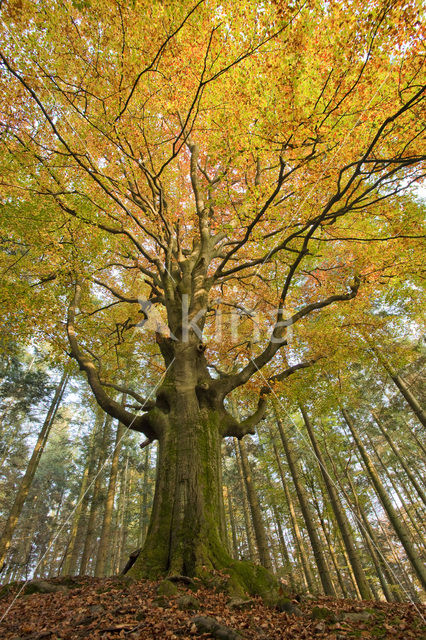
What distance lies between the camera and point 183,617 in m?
2.67

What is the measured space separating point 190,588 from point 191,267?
5711 mm

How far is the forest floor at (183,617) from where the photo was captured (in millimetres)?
2432

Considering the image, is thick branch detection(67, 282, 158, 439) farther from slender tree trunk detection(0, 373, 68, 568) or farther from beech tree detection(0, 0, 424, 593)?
slender tree trunk detection(0, 373, 68, 568)

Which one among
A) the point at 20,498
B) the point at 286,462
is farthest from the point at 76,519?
the point at 286,462

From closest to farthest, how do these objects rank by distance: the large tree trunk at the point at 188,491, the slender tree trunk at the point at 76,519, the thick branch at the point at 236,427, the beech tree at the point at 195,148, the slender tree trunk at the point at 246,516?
1. the large tree trunk at the point at 188,491
2. the beech tree at the point at 195,148
3. the thick branch at the point at 236,427
4. the slender tree trunk at the point at 76,519
5. the slender tree trunk at the point at 246,516

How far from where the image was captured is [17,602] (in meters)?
3.60

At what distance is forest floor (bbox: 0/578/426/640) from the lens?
243cm

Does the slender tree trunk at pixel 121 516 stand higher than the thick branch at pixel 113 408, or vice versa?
the slender tree trunk at pixel 121 516

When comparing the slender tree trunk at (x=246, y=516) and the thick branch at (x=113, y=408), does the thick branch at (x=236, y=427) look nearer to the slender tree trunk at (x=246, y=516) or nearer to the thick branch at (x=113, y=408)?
the thick branch at (x=113, y=408)

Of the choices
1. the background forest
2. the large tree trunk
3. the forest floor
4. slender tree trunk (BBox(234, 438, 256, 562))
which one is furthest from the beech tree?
slender tree trunk (BBox(234, 438, 256, 562))

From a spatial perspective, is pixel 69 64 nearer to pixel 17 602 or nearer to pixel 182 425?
pixel 182 425

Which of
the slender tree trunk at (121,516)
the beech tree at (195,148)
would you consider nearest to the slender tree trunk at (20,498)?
the beech tree at (195,148)

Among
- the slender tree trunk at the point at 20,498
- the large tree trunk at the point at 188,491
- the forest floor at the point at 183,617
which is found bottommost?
the forest floor at the point at 183,617

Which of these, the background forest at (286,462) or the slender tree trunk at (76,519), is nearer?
the background forest at (286,462)
